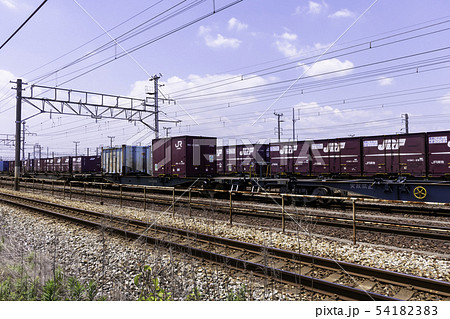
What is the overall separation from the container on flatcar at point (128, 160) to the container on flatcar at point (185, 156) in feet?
14.4

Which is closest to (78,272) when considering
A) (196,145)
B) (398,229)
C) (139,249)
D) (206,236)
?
(139,249)

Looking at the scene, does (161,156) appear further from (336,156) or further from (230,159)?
(336,156)

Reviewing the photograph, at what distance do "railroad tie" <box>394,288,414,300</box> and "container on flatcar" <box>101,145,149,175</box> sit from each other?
72.3ft

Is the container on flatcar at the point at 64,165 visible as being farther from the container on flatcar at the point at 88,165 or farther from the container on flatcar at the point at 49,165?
the container on flatcar at the point at 88,165

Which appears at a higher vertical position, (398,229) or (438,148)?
(438,148)

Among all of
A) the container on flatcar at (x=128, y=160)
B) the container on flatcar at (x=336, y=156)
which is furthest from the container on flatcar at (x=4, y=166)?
the container on flatcar at (x=336, y=156)

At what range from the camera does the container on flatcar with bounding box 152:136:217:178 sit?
18812mm

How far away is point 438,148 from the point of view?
1503 cm

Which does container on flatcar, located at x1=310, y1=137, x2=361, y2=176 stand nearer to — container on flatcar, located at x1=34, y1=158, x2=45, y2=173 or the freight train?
the freight train

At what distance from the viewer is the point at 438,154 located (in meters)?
15.0

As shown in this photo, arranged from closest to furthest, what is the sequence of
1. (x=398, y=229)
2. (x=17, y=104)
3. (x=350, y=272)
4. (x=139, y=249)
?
(x=350, y=272) → (x=139, y=249) → (x=398, y=229) → (x=17, y=104)

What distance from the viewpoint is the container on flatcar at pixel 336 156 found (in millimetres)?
18031

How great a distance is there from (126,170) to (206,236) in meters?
17.9
